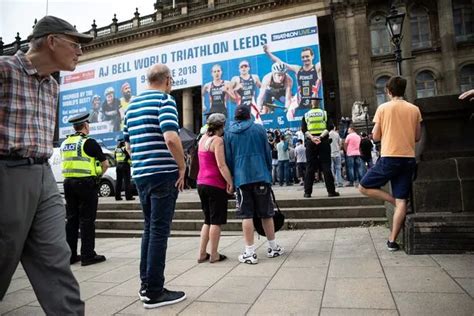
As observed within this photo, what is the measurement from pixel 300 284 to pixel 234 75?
23.1 meters

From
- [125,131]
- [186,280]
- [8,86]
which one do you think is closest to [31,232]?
[8,86]

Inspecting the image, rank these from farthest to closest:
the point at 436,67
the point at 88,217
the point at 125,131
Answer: the point at 436,67, the point at 88,217, the point at 125,131

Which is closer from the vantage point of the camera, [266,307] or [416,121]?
[266,307]

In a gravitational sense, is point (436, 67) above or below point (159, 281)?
above

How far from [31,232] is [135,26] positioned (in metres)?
36.6

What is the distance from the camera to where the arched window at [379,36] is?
89.3 feet

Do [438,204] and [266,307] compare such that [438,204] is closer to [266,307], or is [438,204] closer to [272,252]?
[272,252]

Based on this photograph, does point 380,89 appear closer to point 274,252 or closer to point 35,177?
point 274,252

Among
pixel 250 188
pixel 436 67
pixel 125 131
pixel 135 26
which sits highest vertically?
pixel 135 26

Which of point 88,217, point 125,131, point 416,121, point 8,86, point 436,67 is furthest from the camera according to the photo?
point 436,67

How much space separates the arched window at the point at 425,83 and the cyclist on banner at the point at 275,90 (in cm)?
1021

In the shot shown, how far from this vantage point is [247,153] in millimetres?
4574

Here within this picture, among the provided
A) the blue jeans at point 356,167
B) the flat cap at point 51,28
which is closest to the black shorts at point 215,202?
the flat cap at point 51,28

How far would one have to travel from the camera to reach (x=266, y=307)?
292 cm
